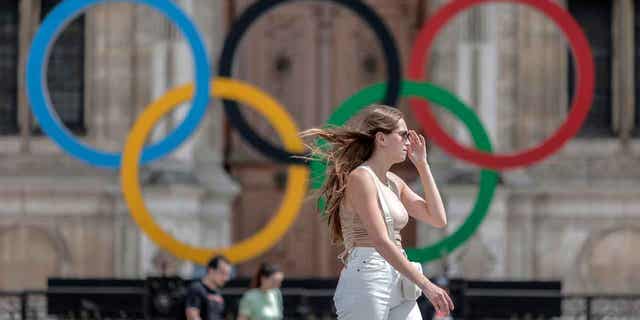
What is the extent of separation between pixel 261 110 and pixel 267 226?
1511mm

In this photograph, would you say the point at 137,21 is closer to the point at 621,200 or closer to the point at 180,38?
the point at 180,38

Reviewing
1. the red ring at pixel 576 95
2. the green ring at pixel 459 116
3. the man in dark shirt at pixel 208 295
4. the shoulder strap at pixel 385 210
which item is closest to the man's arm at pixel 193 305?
the man in dark shirt at pixel 208 295

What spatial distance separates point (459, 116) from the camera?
66.5ft

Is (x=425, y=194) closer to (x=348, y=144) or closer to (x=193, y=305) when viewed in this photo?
(x=348, y=144)

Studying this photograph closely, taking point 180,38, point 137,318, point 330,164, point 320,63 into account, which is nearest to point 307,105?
point 320,63

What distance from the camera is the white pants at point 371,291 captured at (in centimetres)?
762

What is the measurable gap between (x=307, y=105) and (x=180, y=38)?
7.23ft

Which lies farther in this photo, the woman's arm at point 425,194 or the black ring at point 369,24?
the black ring at point 369,24

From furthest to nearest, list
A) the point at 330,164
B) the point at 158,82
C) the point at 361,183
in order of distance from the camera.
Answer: the point at 158,82 < the point at 330,164 < the point at 361,183

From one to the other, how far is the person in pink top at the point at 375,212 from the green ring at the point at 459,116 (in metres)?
10.3

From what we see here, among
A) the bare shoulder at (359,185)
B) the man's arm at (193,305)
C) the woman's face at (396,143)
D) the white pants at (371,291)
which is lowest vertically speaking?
the man's arm at (193,305)

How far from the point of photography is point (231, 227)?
2405 centimetres

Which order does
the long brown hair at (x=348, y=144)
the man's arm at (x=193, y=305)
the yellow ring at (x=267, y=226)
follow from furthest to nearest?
1. the yellow ring at (x=267, y=226)
2. the man's arm at (x=193, y=305)
3. the long brown hair at (x=348, y=144)

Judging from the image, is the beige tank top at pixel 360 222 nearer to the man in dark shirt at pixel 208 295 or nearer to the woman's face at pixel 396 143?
the woman's face at pixel 396 143
